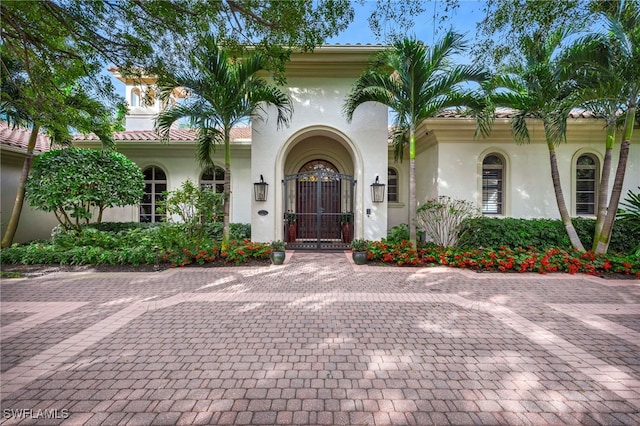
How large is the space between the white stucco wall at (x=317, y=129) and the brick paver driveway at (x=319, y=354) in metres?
4.04

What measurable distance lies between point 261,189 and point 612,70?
10.1 m

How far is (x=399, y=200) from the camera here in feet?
41.1

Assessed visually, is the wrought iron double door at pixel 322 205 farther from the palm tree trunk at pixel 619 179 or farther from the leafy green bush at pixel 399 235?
the palm tree trunk at pixel 619 179

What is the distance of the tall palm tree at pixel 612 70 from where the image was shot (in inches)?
245

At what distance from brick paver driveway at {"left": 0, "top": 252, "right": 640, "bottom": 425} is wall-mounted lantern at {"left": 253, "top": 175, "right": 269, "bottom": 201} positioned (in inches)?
161

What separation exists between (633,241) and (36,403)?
1367cm

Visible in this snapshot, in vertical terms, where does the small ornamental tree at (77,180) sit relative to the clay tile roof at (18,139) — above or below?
below

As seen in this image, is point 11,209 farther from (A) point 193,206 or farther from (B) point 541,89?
(B) point 541,89

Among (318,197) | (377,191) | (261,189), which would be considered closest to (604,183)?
(377,191)

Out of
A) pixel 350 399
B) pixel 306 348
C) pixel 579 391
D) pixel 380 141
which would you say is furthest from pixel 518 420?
pixel 380 141

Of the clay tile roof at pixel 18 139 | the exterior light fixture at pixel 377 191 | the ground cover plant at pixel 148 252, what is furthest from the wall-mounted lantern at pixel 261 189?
the clay tile roof at pixel 18 139

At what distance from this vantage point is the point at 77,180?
8.74 meters

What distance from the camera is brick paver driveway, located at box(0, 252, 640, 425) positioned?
7.52 feet

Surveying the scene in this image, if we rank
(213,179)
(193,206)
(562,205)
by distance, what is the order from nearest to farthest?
(193,206)
(562,205)
(213,179)
